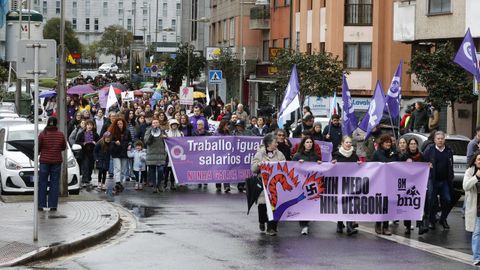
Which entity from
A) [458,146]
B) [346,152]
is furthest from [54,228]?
[458,146]

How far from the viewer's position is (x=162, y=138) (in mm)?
23859

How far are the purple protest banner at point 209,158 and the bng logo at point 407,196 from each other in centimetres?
753

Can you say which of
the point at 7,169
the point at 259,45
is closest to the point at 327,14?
the point at 259,45

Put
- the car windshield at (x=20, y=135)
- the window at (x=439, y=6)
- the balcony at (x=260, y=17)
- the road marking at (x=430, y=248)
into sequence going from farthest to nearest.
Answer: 1. the balcony at (x=260, y=17)
2. the window at (x=439, y=6)
3. the car windshield at (x=20, y=135)
4. the road marking at (x=430, y=248)

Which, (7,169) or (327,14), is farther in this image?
(327,14)

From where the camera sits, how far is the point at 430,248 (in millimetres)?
Answer: 15086

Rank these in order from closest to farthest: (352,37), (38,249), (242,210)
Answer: (38,249), (242,210), (352,37)

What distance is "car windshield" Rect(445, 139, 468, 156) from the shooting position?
23.4 metres

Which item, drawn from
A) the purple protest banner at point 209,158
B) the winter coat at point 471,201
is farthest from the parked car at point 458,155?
the winter coat at point 471,201

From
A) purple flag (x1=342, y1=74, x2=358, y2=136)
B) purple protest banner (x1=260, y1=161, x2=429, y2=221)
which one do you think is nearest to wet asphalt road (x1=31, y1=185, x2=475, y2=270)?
purple protest banner (x1=260, y1=161, x2=429, y2=221)

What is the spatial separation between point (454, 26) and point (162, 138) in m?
13.0

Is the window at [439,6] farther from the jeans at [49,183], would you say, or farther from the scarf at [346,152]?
the jeans at [49,183]

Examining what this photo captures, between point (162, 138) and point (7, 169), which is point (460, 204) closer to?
point (162, 138)

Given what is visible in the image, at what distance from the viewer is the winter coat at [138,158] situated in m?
24.0
